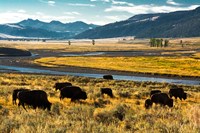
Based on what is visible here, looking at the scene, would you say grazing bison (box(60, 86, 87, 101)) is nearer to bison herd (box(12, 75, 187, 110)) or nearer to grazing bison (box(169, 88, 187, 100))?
bison herd (box(12, 75, 187, 110))

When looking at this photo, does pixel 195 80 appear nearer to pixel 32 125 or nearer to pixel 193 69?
pixel 193 69

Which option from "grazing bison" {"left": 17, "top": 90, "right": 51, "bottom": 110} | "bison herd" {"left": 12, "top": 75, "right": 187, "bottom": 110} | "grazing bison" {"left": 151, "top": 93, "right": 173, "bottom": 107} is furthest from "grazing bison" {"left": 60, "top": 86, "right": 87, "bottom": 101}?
"grazing bison" {"left": 17, "top": 90, "right": 51, "bottom": 110}

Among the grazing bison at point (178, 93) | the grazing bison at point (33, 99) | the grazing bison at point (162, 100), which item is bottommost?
the grazing bison at point (178, 93)

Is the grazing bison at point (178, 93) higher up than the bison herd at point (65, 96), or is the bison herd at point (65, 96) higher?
the bison herd at point (65, 96)

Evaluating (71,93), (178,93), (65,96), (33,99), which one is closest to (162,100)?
(71,93)

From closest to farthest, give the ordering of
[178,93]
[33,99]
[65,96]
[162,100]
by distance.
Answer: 1. [33,99]
2. [162,100]
3. [65,96]
4. [178,93]

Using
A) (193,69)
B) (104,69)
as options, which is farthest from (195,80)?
(104,69)

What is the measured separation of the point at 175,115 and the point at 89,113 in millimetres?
3866

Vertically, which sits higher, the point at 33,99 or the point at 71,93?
the point at 33,99

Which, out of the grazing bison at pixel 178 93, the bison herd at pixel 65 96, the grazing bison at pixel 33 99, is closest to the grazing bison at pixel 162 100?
the bison herd at pixel 65 96

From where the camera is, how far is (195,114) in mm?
13359

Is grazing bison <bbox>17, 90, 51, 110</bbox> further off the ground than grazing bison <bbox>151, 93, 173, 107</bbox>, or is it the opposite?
grazing bison <bbox>17, 90, 51, 110</bbox>

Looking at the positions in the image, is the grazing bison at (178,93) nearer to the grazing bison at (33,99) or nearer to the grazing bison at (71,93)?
the grazing bison at (71,93)

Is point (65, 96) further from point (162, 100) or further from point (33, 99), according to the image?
point (162, 100)
